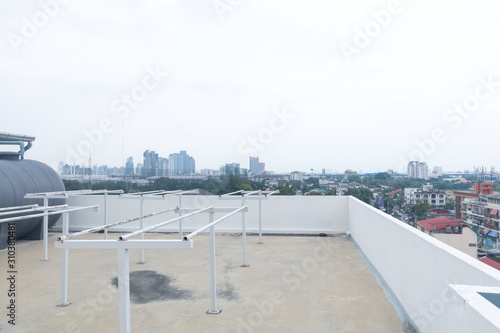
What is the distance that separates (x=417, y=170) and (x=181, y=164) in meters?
12.4

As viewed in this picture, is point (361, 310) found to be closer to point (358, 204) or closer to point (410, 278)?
point (410, 278)

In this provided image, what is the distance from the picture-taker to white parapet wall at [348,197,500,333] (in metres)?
2.59

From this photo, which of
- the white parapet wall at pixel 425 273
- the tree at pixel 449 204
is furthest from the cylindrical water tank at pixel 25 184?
the tree at pixel 449 204

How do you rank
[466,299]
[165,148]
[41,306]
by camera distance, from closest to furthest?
[466,299] < [41,306] < [165,148]

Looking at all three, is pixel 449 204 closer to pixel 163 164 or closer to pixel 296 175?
pixel 296 175

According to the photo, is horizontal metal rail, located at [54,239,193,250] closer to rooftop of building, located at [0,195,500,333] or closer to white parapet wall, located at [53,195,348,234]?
rooftop of building, located at [0,195,500,333]

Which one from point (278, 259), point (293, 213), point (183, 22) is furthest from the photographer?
point (293, 213)

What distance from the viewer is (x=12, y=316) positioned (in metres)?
4.76

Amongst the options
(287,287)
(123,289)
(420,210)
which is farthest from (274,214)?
(123,289)

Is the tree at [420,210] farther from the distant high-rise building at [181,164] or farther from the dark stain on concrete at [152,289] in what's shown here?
the dark stain on concrete at [152,289]

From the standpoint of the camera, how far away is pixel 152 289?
5.83m

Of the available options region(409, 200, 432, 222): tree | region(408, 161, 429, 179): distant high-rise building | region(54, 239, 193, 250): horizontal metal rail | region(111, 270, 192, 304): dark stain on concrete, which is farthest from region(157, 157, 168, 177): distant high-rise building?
region(54, 239, 193, 250): horizontal metal rail

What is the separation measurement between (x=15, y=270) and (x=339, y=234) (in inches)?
308

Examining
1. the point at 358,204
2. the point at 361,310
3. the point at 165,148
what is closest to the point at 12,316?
the point at 361,310
